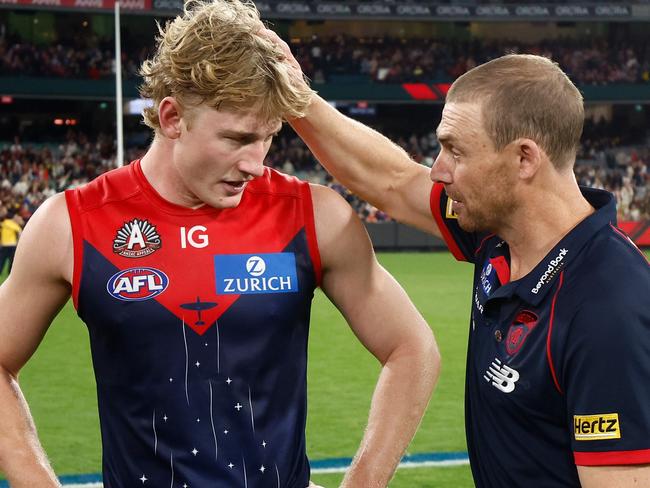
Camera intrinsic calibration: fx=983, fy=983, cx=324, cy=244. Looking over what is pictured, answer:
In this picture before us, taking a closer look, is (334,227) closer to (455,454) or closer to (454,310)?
(455,454)

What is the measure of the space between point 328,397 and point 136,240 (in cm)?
713

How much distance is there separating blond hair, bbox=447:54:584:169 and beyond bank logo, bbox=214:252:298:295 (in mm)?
726

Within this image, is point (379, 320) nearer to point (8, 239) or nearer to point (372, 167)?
point (372, 167)

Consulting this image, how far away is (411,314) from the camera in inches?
121

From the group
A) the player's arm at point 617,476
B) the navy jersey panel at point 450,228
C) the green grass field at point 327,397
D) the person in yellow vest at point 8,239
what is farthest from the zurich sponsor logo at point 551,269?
the person in yellow vest at point 8,239

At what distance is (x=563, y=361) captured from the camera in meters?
2.60

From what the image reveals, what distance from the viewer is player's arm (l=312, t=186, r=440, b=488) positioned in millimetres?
2941

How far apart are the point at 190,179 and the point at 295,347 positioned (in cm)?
60

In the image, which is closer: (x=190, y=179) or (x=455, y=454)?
(x=190, y=179)

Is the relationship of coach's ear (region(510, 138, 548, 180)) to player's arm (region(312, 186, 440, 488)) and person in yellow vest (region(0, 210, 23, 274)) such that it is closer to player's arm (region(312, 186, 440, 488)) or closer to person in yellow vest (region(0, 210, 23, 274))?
player's arm (region(312, 186, 440, 488))

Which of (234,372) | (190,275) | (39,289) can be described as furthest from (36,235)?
(234,372)

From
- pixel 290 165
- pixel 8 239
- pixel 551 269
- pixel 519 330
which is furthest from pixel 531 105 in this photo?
pixel 290 165

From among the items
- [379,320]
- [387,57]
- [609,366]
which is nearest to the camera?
[609,366]

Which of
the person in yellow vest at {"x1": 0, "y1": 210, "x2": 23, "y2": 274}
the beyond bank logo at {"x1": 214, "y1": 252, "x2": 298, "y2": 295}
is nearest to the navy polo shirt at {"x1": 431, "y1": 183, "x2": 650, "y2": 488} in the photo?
the beyond bank logo at {"x1": 214, "y1": 252, "x2": 298, "y2": 295}
